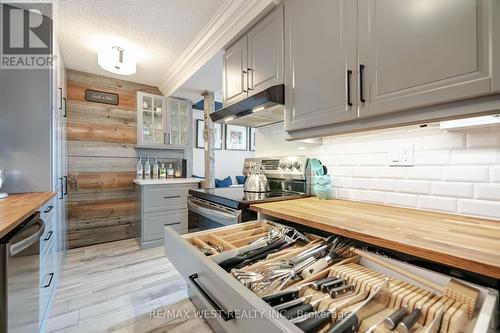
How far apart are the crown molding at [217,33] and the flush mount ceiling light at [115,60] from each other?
56 centimetres

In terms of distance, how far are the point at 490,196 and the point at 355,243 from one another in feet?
2.14

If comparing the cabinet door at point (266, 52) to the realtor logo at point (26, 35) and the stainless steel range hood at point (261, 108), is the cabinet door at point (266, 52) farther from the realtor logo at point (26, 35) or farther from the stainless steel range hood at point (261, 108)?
the realtor logo at point (26, 35)

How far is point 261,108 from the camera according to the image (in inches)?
61.1

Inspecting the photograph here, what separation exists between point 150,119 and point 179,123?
42 cm

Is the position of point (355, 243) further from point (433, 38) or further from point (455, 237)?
point (433, 38)

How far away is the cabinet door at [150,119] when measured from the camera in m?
3.17

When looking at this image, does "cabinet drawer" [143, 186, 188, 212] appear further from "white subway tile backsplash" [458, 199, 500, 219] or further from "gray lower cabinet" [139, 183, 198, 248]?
"white subway tile backsplash" [458, 199, 500, 219]

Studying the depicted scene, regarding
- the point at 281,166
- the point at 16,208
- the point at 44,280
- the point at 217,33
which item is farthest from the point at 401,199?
the point at 44,280

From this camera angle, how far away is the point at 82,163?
294 centimetres

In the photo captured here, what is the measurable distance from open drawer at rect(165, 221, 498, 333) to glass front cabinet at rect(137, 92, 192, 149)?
2.46 metres

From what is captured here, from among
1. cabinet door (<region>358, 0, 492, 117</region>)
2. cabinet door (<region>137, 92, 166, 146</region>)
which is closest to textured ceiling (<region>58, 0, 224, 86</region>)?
cabinet door (<region>137, 92, 166, 146</region>)

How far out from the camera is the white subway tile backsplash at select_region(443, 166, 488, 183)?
101 cm

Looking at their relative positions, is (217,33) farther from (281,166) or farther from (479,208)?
(479,208)

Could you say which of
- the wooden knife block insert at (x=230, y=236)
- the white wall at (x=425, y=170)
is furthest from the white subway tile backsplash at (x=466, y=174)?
the wooden knife block insert at (x=230, y=236)
